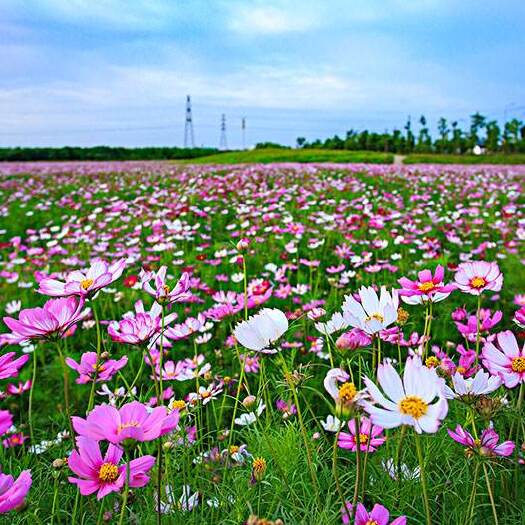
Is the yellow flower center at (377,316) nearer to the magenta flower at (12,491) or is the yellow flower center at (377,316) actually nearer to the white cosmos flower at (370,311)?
the white cosmos flower at (370,311)

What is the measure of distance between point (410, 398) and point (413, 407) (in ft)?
0.06

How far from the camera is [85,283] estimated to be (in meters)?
0.85

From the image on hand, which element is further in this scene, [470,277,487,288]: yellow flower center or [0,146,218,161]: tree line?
[0,146,218,161]: tree line

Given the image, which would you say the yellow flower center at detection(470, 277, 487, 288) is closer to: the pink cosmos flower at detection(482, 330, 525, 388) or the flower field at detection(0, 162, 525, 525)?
the flower field at detection(0, 162, 525, 525)

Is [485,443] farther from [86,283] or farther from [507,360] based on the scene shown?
[86,283]

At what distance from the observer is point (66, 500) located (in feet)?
3.23

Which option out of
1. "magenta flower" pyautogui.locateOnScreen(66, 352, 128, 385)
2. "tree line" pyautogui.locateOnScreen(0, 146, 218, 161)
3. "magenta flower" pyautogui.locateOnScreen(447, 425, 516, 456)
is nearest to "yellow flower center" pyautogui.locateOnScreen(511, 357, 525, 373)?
"magenta flower" pyautogui.locateOnScreen(447, 425, 516, 456)

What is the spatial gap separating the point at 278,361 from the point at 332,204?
4.58 m

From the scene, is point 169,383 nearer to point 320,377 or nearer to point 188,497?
point 320,377

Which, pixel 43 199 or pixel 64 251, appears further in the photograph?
pixel 43 199

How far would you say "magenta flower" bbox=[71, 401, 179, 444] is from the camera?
0.56 metres

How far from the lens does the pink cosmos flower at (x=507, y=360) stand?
0.77 metres

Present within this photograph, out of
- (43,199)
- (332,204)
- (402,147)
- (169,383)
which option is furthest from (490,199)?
(402,147)

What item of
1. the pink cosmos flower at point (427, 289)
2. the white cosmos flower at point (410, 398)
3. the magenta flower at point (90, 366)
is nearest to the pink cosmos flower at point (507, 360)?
the pink cosmos flower at point (427, 289)
